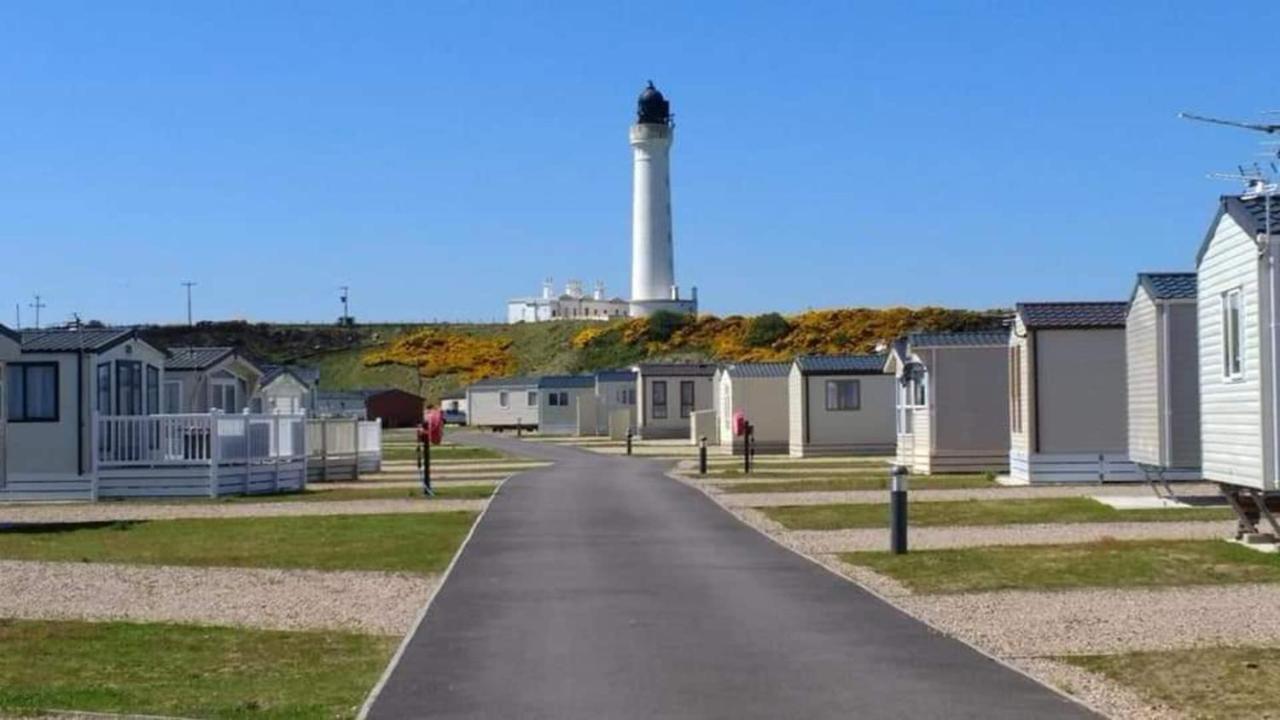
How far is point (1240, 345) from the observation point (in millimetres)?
20375

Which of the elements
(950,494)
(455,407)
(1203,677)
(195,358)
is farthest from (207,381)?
(455,407)

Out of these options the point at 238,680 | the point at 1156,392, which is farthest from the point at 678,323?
the point at 238,680

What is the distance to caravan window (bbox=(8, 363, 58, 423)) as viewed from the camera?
111 ft

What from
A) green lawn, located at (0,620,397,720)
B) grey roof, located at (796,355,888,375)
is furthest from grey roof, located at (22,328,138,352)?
grey roof, located at (796,355,888,375)

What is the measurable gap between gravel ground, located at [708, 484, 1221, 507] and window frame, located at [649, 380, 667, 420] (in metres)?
38.9

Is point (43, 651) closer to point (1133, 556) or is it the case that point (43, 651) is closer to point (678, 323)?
point (1133, 556)

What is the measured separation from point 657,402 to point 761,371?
15435mm

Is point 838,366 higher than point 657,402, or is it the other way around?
point 838,366

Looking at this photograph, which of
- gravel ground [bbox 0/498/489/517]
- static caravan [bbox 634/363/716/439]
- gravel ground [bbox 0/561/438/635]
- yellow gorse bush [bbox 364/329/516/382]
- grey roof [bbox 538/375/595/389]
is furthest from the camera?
yellow gorse bush [bbox 364/329/516/382]

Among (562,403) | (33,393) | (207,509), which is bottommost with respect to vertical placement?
(207,509)

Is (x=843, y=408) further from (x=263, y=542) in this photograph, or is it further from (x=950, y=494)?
(x=263, y=542)

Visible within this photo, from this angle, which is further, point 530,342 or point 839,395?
point 530,342

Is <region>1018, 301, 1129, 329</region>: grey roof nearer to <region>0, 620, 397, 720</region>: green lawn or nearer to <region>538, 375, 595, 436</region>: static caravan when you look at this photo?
<region>0, 620, 397, 720</region>: green lawn

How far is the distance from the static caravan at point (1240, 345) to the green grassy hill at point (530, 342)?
78.3m
